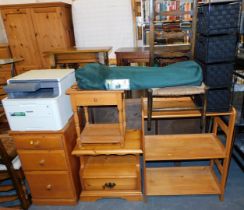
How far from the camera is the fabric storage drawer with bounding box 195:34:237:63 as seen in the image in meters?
1.28

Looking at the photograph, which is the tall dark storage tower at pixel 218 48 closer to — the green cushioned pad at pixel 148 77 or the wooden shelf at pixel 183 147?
the green cushioned pad at pixel 148 77

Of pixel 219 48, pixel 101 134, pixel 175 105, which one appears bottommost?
pixel 101 134

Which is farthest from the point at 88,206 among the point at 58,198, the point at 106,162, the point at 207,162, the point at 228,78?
the point at 228,78

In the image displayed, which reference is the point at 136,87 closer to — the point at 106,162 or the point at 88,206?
the point at 106,162

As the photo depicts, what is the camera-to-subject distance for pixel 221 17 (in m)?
1.25

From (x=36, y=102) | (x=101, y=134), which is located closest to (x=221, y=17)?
(x=101, y=134)

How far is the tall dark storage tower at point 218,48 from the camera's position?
1242mm

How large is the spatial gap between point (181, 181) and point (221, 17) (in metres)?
1.34

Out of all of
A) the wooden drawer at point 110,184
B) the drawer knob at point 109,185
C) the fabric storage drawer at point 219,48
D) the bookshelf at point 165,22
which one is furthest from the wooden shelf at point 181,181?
the bookshelf at point 165,22

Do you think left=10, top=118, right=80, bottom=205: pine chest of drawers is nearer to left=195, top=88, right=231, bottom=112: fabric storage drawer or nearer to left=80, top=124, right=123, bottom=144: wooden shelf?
left=80, top=124, right=123, bottom=144: wooden shelf

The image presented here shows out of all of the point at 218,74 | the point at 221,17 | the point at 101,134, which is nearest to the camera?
the point at 221,17

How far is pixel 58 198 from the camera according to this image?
1744mm

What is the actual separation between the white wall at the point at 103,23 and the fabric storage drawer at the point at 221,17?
2.69 metres

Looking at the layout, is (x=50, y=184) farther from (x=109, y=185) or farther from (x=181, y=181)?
(x=181, y=181)
